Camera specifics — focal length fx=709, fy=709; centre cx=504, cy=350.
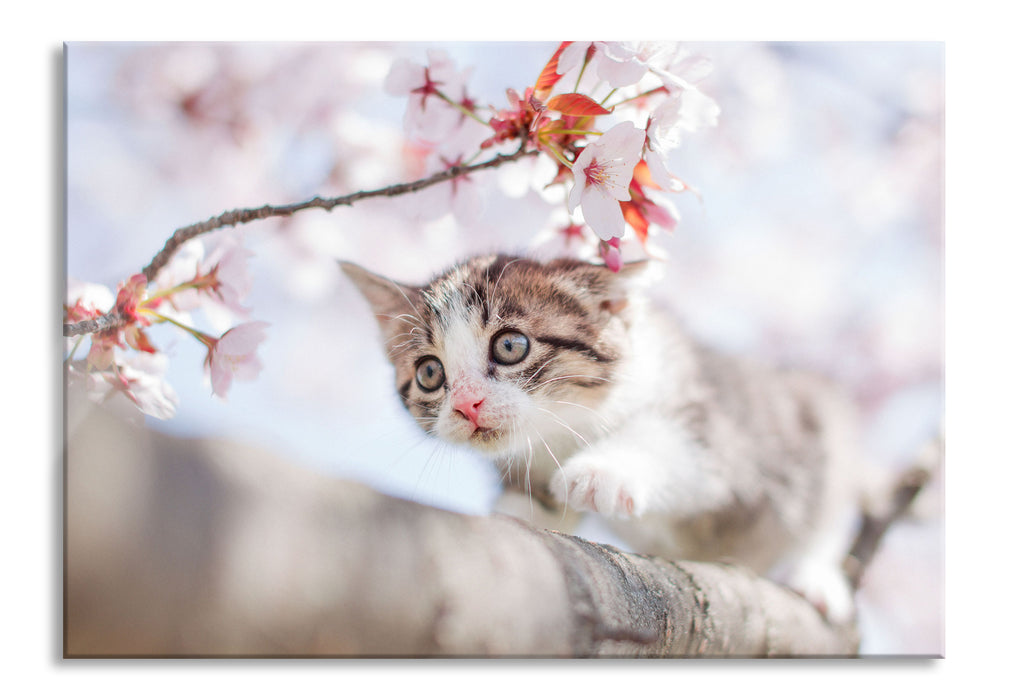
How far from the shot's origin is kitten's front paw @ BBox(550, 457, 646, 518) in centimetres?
120

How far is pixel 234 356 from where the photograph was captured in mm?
1225

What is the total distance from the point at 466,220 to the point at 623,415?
47 centimetres

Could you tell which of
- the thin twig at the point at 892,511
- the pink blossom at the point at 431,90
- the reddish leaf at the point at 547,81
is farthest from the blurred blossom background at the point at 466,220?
the reddish leaf at the point at 547,81

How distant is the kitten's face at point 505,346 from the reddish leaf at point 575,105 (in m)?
0.32

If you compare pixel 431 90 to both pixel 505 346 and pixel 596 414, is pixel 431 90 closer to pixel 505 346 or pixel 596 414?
pixel 505 346

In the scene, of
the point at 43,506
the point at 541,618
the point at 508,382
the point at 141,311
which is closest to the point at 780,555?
the point at 541,618

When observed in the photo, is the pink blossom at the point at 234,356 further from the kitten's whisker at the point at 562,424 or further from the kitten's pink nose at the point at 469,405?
the kitten's whisker at the point at 562,424

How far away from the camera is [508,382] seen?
120 cm

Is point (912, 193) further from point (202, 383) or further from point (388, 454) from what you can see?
point (202, 383)

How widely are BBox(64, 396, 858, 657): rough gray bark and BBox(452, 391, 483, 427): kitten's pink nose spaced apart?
159 millimetres

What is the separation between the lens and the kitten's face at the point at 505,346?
1.19 metres

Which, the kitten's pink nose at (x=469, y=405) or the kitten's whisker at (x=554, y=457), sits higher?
the kitten's pink nose at (x=469, y=405)

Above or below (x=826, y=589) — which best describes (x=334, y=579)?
above

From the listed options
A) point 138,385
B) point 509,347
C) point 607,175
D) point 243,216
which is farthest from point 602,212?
point 138,385
